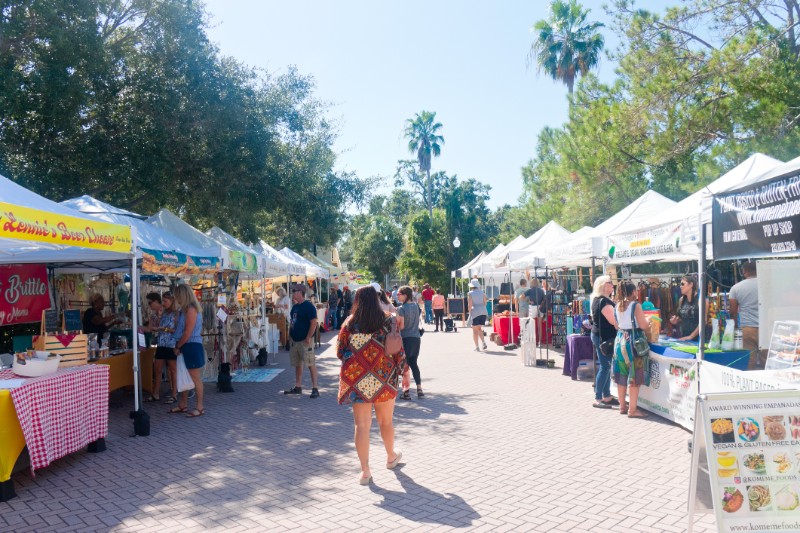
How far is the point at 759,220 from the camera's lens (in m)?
4.79

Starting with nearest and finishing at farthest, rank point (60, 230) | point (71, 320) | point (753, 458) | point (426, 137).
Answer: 1. point (753, 458)
2. point (60, 230)
3. point (71, 320)
4. point (426, 137)

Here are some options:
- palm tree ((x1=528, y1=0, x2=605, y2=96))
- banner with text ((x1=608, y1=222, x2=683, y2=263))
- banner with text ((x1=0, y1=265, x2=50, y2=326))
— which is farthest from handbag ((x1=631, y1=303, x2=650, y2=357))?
palm tree ((x1=528, y1=0, x2=605, y2=96))

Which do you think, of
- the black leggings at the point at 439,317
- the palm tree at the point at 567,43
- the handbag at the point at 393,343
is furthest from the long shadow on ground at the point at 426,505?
the palm tree at the point at 567,43

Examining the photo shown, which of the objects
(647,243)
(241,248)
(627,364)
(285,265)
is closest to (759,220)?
(647,243)

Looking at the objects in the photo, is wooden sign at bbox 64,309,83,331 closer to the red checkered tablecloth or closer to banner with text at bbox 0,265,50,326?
banner with text at bbox 0,265,50,326

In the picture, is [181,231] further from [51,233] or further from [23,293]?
[51,233]

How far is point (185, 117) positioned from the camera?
465 inches

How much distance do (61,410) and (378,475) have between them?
312 cm

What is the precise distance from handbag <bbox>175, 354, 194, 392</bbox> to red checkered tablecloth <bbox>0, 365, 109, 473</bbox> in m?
1.48

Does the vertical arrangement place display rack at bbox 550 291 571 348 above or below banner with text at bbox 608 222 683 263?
below

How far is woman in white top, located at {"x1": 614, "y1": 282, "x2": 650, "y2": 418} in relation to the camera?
292 inches

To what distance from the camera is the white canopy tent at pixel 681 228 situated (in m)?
6.43

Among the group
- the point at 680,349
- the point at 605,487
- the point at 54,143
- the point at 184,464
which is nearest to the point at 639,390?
the point at 680,349

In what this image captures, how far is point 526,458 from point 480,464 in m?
0.51
